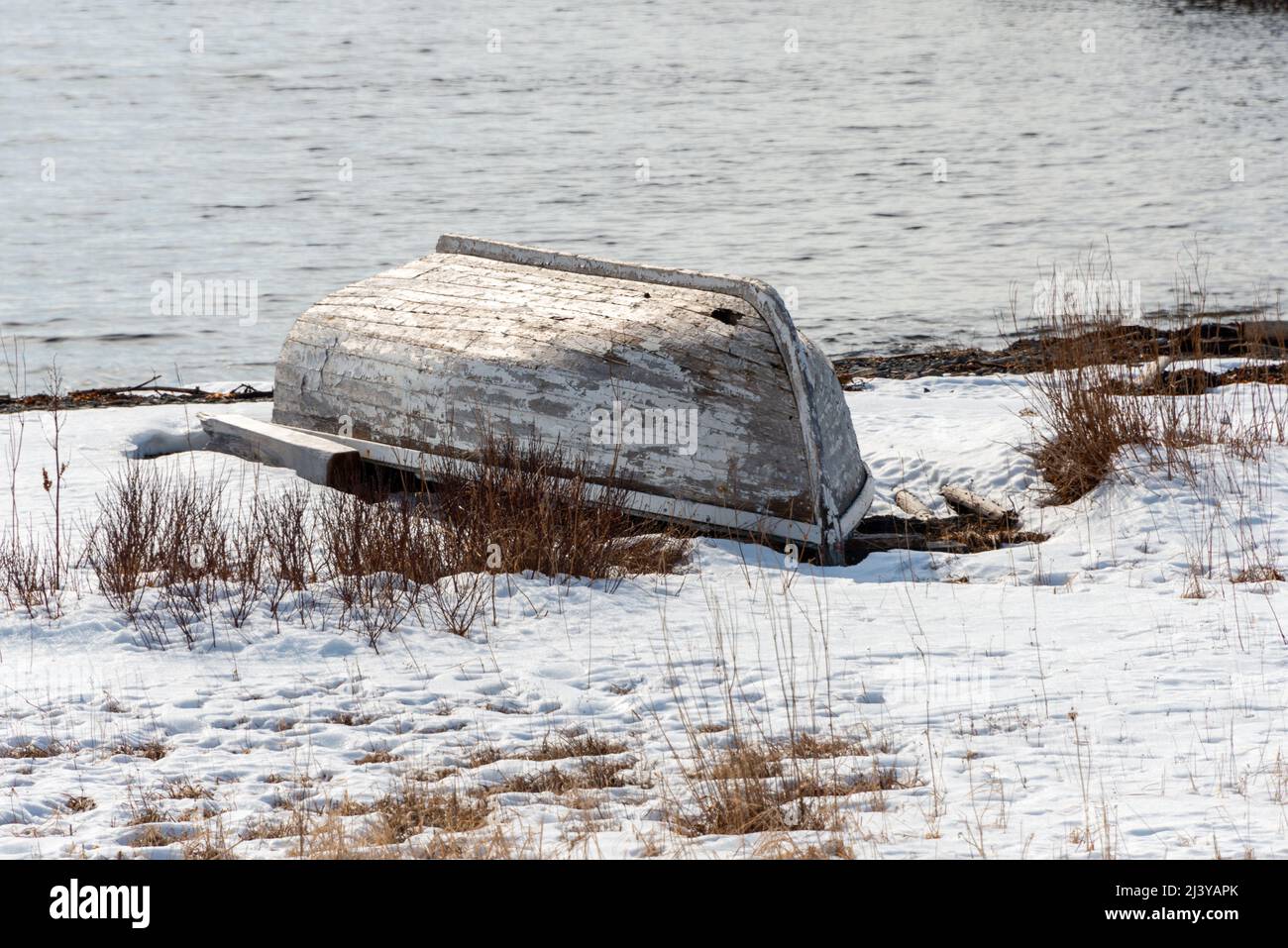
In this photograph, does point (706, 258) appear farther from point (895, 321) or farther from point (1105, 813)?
point (1105, 813)

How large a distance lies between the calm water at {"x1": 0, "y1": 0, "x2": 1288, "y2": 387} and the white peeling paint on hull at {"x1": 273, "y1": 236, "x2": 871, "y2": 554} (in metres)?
5.69

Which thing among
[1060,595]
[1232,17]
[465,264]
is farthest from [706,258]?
[1232,17]

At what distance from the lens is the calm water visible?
1792cm

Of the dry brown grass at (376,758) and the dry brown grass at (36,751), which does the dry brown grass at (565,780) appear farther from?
the dry brown grass at (36,751)

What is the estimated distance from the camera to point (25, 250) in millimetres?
20078

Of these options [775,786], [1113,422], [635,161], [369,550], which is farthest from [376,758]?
[635,161]

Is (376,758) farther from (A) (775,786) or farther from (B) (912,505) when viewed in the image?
(B) (912,505)

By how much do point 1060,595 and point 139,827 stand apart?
4.69 metres

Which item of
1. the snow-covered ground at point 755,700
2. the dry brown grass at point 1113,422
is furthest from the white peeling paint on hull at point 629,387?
the dry brown grass at point 1113,422

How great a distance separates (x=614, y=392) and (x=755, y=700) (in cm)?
285

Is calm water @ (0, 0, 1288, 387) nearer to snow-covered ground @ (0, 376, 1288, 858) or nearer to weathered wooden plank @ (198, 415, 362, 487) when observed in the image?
weathered wooden plank @ (198, 415, 362, 487)

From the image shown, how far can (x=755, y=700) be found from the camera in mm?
5840

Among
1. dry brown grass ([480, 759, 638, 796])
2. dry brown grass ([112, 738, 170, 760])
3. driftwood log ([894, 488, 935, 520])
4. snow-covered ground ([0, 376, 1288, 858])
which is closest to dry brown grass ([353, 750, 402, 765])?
snow-covered ground ([0, 376, 1288, 858])

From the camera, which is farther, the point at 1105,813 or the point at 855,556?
the point at 855,556
